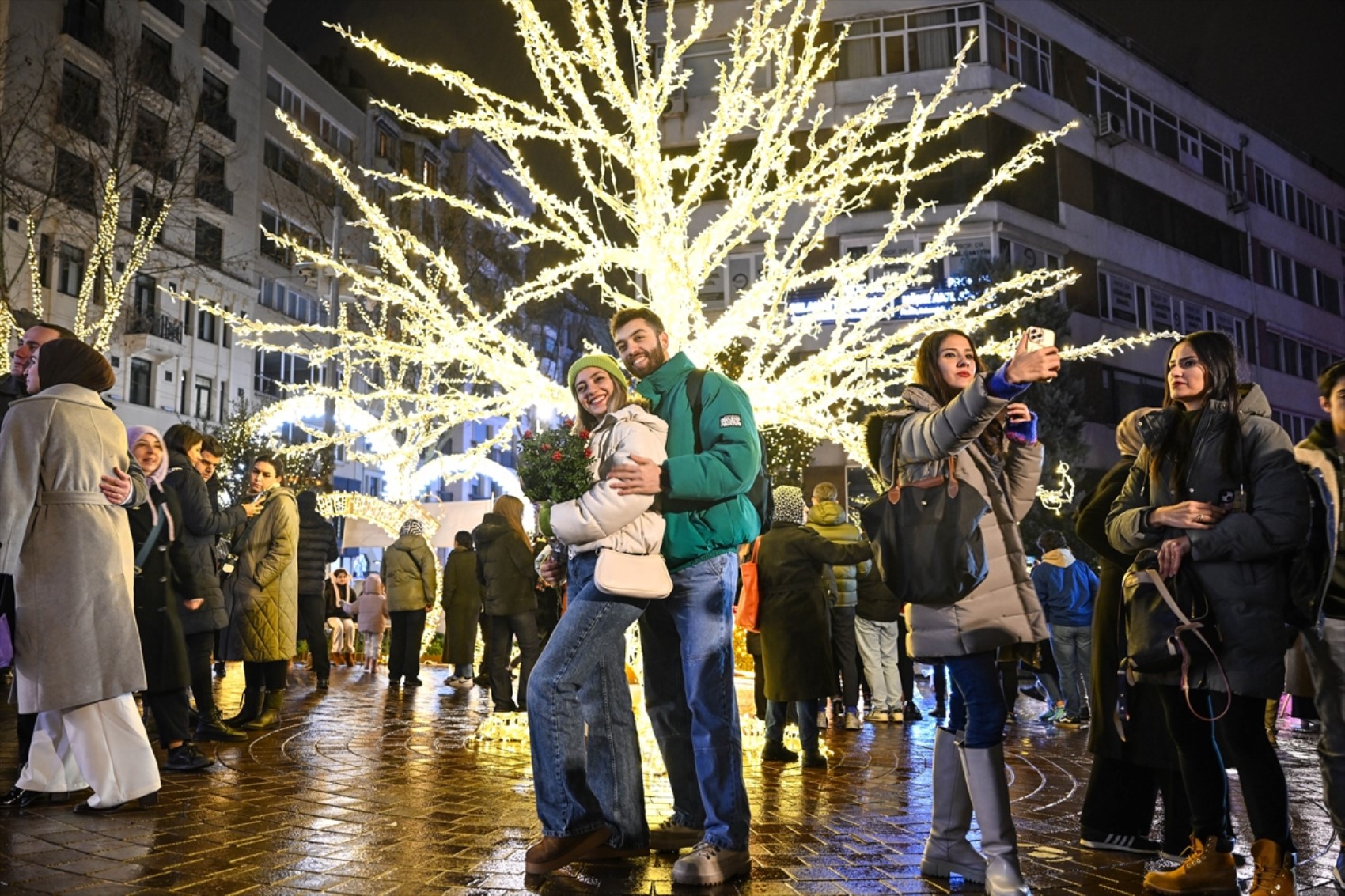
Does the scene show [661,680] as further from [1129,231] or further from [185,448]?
[1129,231]

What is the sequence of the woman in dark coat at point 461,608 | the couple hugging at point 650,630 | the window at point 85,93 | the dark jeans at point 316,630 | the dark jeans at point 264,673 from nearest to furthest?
the couple hugging at point 650,630 → the dark jeans at point 264,673 → the dark jeans at point 316,630 → the woman in dark coat at point 461,608 → the window at point 85,93

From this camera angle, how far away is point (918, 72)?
3250 centimetres

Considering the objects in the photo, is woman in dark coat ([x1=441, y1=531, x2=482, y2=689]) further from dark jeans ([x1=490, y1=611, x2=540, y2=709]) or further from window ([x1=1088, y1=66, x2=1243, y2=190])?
window ([x1=1088, y1=66, x2=1243, y2=190])

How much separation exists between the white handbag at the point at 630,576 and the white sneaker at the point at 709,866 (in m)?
0.92

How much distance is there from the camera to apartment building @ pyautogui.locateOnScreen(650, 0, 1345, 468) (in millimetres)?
32688

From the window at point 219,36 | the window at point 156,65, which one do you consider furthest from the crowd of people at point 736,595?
the window at point 219,36

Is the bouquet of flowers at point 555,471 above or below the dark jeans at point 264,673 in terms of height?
above

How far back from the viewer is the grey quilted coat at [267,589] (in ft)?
28.9

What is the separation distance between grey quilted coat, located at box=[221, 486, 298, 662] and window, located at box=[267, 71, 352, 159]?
43.4 metres

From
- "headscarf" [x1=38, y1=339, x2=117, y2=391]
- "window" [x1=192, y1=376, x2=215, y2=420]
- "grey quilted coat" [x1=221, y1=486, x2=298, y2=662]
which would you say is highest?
"window" [x1=192, y1=376, x2=215, y2=420]

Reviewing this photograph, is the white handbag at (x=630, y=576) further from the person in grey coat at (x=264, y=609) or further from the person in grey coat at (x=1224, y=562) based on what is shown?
the person in grey coat at (x=264, y=609)

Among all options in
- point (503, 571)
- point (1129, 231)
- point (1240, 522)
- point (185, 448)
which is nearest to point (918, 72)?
point (1129, 231)

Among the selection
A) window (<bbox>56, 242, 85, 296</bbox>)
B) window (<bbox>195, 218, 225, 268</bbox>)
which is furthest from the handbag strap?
window (<bbox>195, 218, 225, 268</bbox>)

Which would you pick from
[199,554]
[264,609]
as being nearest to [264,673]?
[264,609]
